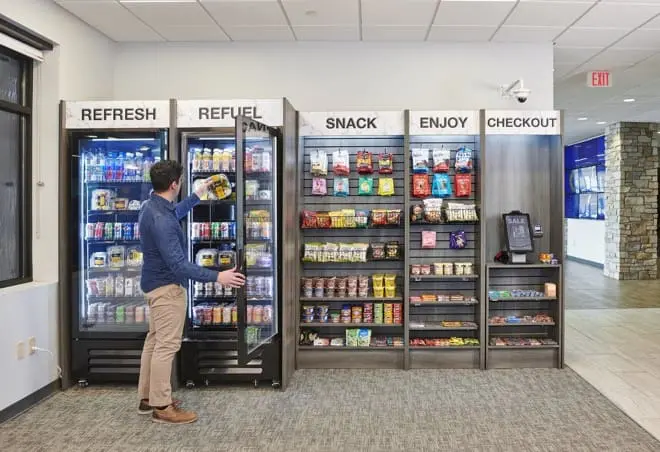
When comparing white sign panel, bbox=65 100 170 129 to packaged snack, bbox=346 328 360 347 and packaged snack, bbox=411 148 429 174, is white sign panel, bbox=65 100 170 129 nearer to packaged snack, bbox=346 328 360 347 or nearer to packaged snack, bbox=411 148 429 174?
packaged snack, bbox=411 148 429 174

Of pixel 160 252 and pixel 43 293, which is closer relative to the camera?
pixel 160 252

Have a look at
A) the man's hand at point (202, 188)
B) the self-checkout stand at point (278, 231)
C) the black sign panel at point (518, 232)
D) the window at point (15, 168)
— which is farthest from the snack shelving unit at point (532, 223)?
the window at point (15, 168)

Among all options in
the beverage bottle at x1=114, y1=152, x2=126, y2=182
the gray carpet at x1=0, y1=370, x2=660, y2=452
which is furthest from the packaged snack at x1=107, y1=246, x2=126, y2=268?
the gray carpet at x1=0, y1=370, x2=660, y2=452

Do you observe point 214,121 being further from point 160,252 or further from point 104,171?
point 160,252

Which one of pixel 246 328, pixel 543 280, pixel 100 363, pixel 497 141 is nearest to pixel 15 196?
pixel 100 363

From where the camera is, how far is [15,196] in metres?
4.67

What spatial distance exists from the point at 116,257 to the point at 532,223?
4068mm

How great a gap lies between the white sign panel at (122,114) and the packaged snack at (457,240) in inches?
113

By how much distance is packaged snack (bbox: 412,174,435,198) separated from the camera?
18.0 ft

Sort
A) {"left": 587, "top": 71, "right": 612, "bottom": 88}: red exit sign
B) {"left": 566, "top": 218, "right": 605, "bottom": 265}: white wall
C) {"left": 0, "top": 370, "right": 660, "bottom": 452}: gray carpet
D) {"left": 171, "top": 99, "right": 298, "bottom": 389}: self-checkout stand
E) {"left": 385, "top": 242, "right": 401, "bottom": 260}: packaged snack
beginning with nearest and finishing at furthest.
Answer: {"left": 0, "top": 370, "right": 660, "bottom": 452}: gray carpet < {"left": 171, "top": 99, "right": 298, "bottom": 389}: self-checkout stand < {"left": 385, "top": 242, "right": 401, "bottom": 260}: packaged snack < {"left": 587, "top": 71, "right": 612, "bottom": 88}: red exit sign < {"left": 566, "top": 218, "right": 605, "bottom": 265}: white wall

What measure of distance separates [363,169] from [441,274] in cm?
126

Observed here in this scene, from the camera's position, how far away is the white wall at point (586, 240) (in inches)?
537

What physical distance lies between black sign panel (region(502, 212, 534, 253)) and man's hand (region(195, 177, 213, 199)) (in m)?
2.89

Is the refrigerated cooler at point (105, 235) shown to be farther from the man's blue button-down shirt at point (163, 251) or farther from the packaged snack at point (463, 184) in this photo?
the packaged snack at point (463, 184)
